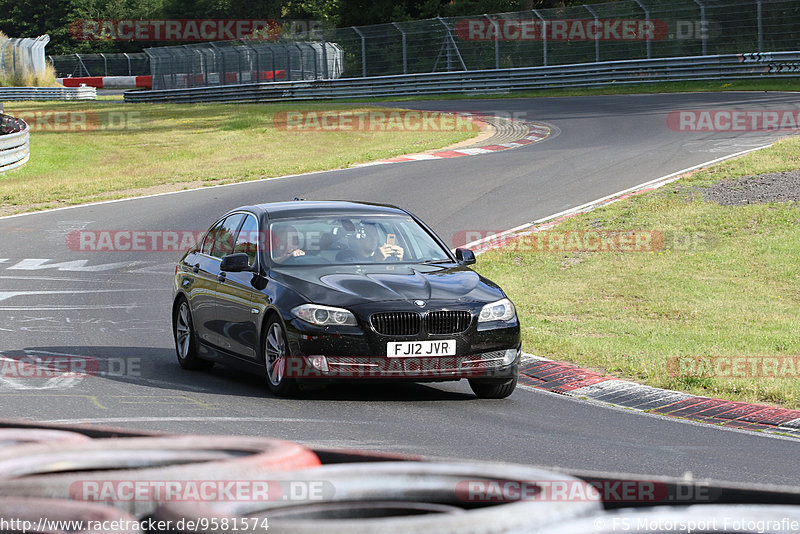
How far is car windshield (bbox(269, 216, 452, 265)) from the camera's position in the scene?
9664mm

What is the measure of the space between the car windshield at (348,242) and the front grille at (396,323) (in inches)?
43.0

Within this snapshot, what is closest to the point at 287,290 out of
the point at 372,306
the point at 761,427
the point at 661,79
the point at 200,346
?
the point at 372,306

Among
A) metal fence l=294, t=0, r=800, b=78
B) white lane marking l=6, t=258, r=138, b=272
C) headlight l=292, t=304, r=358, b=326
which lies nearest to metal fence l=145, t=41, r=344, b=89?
metal fence l=294, t=0, r=800, b=78

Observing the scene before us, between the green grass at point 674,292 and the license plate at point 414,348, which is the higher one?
the license plate at point 414,348

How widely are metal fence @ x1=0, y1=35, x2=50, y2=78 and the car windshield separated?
186 ft

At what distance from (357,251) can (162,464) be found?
5.87 m

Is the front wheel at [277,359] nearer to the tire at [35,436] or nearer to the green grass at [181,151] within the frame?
the tire at [35,436]

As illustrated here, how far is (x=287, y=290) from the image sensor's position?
8992 mm

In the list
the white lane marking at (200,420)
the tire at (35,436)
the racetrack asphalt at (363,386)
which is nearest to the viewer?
the tire at (35,436)

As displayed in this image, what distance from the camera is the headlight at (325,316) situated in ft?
28.3

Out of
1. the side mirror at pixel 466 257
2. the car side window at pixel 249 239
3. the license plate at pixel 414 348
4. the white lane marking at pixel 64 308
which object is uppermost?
the car side window at pixel 249 239

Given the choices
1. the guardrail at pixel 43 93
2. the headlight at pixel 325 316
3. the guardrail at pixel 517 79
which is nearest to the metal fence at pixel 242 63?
the guardrail at pixel 517 79

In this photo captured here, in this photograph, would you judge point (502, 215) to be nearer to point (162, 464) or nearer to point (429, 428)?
point (429, 428)

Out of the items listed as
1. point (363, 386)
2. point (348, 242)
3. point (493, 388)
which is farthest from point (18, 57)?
point (493, 388)
